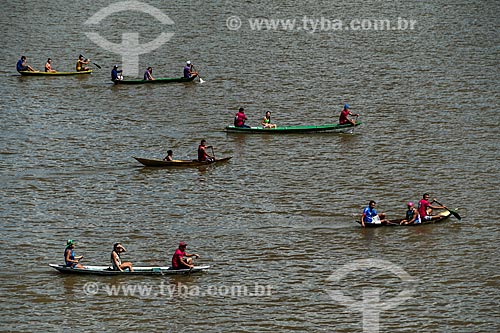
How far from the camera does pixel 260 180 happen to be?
53.2 meters

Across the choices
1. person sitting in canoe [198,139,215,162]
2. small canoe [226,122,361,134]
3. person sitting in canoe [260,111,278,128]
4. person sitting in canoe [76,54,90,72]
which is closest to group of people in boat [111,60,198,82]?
person sitting in canoe [76,54,90,72]

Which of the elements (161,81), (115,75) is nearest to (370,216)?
(161,81)

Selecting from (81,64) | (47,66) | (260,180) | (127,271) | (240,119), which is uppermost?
(81,64)

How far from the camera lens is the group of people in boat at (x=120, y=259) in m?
40.5

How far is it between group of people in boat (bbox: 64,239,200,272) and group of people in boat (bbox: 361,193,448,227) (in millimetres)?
8230

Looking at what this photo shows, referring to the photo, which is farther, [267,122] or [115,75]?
[115,75]

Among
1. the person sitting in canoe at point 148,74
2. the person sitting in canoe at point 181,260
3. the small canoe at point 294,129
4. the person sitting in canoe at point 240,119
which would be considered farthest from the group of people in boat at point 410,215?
the person sitting in canoe at point 148,74

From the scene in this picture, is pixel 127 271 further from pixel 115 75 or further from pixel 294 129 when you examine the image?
pixel 115 75

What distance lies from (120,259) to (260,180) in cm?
1363

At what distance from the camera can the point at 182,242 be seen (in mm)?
44312

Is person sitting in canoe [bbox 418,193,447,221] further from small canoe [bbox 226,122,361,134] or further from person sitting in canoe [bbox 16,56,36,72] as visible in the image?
person sitting in canoe [bbox 16,56,36,72]

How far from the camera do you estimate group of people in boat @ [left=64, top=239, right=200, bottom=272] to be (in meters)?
40.5

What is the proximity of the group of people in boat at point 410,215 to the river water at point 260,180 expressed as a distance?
522 mm

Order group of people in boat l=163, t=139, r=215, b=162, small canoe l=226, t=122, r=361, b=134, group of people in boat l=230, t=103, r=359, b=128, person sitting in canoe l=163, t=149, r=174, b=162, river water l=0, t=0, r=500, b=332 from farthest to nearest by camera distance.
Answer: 1. group of people in boat l=230, t=103, r=359, b=128
2. small canoe l=226, t=122, r=361, b=134
3. group of people in boat l=163, t=139, r=215, b=162
4. person sitting in canoe l=163, t=149, r=174, b=162
5. river water l=0, t=0, r=500, b=332
